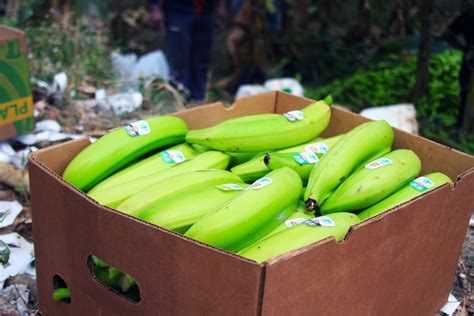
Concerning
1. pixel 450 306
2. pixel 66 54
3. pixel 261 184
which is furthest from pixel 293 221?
pixel 66 54

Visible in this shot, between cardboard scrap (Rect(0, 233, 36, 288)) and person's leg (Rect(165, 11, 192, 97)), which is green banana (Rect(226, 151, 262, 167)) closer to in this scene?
cardboard scrap (Rect(0, 233, 36, 288))

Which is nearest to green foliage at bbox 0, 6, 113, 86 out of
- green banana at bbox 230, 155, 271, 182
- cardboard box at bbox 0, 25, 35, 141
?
cardboard box at bbox 0, 25, 35, 141

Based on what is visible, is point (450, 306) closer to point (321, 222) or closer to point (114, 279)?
point (321, 222)

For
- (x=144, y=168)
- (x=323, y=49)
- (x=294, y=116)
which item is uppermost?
(x=294, y=116)

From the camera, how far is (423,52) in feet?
14.6

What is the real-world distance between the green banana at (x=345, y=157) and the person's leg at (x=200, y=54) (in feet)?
10.5

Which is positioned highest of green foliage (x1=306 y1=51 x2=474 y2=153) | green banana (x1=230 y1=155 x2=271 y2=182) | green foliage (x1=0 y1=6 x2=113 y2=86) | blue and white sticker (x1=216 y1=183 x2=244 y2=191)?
blue and white sticker (x1=216 y1=183 x2=244 y2=191)

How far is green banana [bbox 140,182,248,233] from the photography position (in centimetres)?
143

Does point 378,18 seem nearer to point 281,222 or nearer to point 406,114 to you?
point 406,114

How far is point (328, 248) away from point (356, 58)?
4.95m

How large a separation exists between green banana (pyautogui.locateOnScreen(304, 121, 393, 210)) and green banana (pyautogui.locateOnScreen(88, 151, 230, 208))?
290mm

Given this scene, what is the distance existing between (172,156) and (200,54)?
3.40 meters

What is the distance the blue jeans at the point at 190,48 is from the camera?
4.93 m

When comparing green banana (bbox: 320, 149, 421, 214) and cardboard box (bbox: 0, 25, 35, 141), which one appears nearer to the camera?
green banana (bbox: 320, 149, 421, 214)
